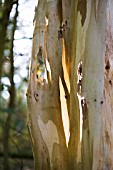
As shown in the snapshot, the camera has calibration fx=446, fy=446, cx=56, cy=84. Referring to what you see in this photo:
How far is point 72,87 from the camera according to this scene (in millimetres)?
1481

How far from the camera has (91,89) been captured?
54.9 inches

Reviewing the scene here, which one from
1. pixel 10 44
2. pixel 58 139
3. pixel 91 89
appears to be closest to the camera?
pixel 91 89

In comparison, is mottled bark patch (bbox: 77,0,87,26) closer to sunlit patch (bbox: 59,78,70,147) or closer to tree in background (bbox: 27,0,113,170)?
tree in background (bbox: 27,0,113,170)

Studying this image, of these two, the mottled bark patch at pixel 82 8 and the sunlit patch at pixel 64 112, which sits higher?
the mottled bark patch at pixel 82 8

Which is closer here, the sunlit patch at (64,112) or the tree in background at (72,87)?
the tree in background at (72,87)

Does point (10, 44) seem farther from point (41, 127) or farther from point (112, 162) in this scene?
point (112, 162)

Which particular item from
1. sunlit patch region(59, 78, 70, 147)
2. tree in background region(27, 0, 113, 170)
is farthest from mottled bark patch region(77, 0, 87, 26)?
sunlit patch region(59, 78, 70, 147)

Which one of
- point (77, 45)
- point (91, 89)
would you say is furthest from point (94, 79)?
→ point (77, 45)

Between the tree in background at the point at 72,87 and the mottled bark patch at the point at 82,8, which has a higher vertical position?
the mottled bark patch at the point at 82,8

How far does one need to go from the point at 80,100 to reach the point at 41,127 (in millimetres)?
232

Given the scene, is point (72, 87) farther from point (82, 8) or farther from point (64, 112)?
point (82, 8)

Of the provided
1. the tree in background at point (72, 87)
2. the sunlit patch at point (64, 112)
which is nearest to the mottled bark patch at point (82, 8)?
the tree in background at point (72, 87)

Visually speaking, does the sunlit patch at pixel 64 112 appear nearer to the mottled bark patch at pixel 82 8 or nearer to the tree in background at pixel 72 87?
the tree in background at pixel 72 87

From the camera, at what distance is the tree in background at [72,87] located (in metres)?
1.41
